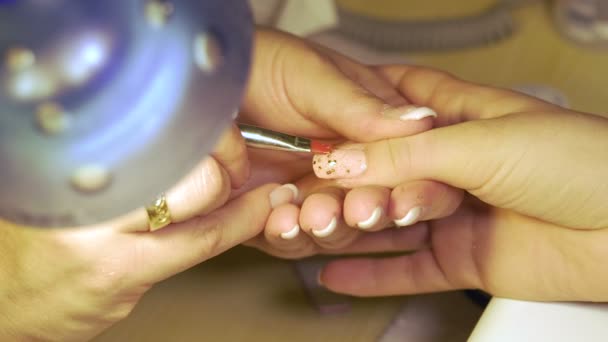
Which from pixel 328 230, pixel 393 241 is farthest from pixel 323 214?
pixel 393 241

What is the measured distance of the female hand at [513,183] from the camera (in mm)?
357

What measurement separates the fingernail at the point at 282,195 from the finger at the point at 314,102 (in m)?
0.05

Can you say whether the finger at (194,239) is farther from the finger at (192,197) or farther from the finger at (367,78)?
the finger at (367,78)

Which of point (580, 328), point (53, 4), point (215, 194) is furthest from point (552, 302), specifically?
point (53, 4)

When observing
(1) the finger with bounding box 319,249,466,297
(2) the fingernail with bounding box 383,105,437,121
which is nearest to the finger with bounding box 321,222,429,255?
(1) the finger with bounding box 319,249,466,297

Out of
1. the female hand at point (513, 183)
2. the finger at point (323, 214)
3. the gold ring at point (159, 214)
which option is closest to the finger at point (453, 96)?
the female hand at point (513, 183)

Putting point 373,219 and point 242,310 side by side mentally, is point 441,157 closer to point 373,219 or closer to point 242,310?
point 373,219

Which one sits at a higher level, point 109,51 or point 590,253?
point 109,51

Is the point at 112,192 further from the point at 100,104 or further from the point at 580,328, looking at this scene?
the point at 580,328

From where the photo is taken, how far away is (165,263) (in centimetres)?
34

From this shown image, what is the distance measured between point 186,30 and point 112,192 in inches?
2.0

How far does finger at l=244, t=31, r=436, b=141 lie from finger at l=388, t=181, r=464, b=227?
32 millimetres

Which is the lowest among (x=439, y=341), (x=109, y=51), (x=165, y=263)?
(x=439, y=341)

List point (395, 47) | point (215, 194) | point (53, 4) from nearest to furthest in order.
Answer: point (53, 4), point (215, 194), point (395, 47)
